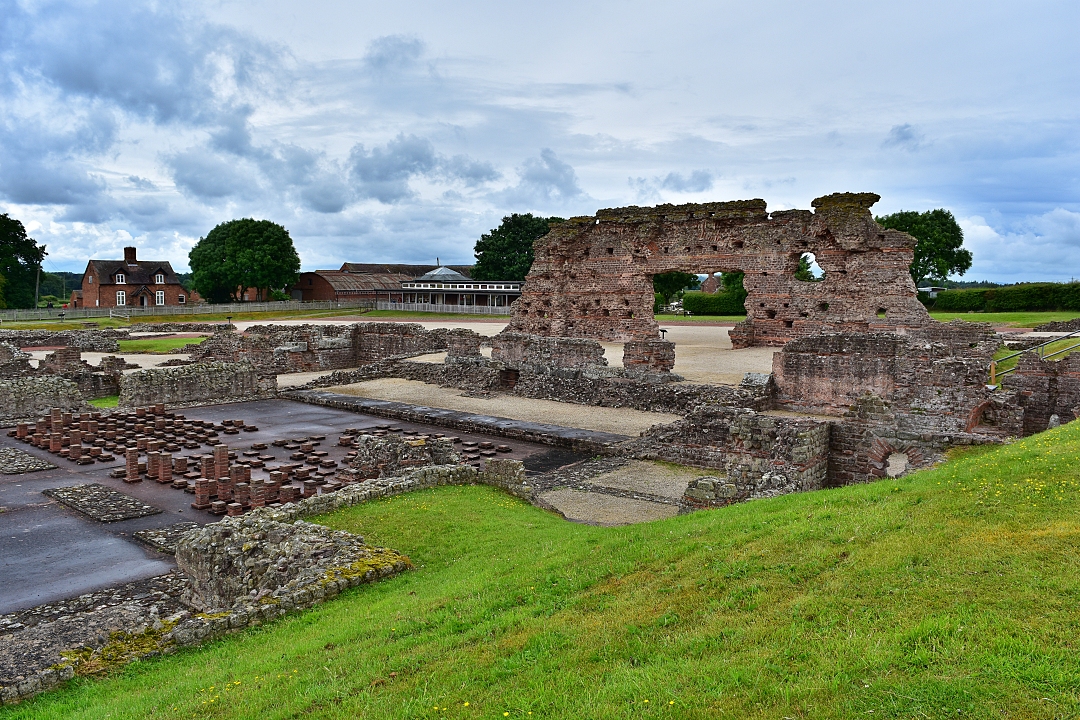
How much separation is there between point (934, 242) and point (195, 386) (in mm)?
53017

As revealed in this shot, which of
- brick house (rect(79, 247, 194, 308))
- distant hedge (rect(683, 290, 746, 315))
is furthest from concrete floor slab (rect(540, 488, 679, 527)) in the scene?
brick house (rect(79, 247, 194, 308))

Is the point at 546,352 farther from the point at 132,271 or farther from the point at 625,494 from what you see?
the point at 132,271

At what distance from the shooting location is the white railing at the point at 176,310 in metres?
60.7

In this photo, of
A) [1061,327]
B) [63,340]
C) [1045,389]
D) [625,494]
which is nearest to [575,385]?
[625,494]

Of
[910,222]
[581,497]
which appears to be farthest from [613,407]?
[910,222]

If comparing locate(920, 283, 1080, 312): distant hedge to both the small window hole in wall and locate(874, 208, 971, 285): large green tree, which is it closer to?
locate(874, 208, 971, 285): large green tree

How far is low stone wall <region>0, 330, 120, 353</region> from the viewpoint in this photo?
41.1m

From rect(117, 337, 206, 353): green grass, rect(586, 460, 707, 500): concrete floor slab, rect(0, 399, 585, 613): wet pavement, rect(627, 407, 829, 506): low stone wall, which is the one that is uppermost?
rect(117, 337, 206, 353): green grass

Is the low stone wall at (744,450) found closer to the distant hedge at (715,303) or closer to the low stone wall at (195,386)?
the low stone wall at (195,386)

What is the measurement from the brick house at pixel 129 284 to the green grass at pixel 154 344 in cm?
3254

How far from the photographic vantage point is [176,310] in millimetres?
67625

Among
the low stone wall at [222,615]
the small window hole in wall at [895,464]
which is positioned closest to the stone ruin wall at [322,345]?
the small window hole in wall at [895,464]

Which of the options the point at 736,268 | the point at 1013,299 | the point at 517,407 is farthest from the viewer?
the point at 1013,299

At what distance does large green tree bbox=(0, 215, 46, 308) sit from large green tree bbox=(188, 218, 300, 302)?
14.1 metres
